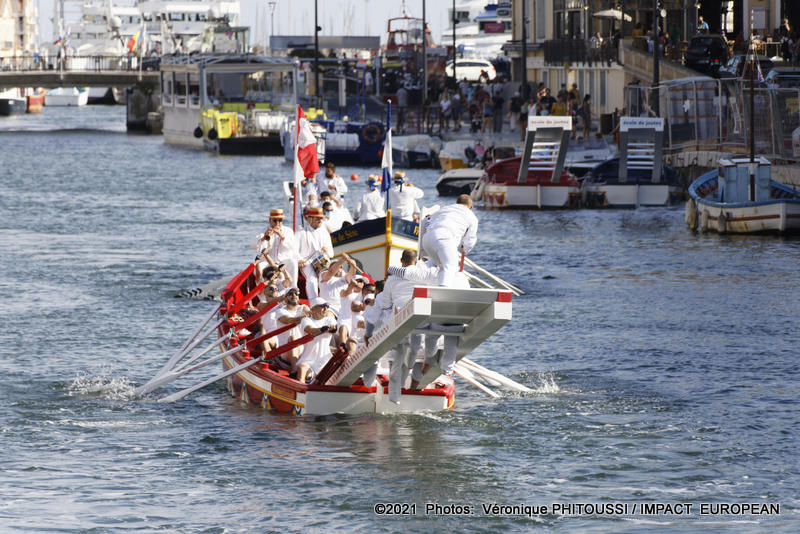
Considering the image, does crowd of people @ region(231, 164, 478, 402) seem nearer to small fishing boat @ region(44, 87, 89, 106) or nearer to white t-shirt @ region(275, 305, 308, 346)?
white t-shirt @ region(275, 305, 308, 346)

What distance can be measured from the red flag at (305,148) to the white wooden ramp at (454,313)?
26.1 feet

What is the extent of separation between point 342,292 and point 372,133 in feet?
147

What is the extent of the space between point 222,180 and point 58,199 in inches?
347

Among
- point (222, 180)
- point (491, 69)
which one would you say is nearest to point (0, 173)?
point (222, 180)

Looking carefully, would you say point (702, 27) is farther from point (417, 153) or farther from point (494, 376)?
point (494, 376)

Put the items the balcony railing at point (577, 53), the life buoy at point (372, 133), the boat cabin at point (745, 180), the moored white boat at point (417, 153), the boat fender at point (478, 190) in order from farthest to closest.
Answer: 1. the life buoy at point (372, 133)
2. the moored white boat at point (417, 153)
3. the balcony railing at point (577, 53)
4. the boat fender at point (478, 190)
5. the boat cabin at point (745, 180)

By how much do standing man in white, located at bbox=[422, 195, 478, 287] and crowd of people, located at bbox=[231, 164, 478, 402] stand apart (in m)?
0.01

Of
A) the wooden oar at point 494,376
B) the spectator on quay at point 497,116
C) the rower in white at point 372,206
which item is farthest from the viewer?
the spectator on quay at point 497,116

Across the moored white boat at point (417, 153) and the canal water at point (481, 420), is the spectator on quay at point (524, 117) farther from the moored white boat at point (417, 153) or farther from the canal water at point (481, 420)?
the canal water at point (481, 420)

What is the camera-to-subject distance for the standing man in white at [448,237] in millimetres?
16016

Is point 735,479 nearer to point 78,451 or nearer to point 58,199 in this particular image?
point 78,451

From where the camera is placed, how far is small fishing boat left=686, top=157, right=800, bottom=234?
34312 mm

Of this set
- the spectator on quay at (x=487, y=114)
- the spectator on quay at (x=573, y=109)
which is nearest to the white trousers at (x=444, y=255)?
the spectator on quay at (x=573, y=109)

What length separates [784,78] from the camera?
133 feet
